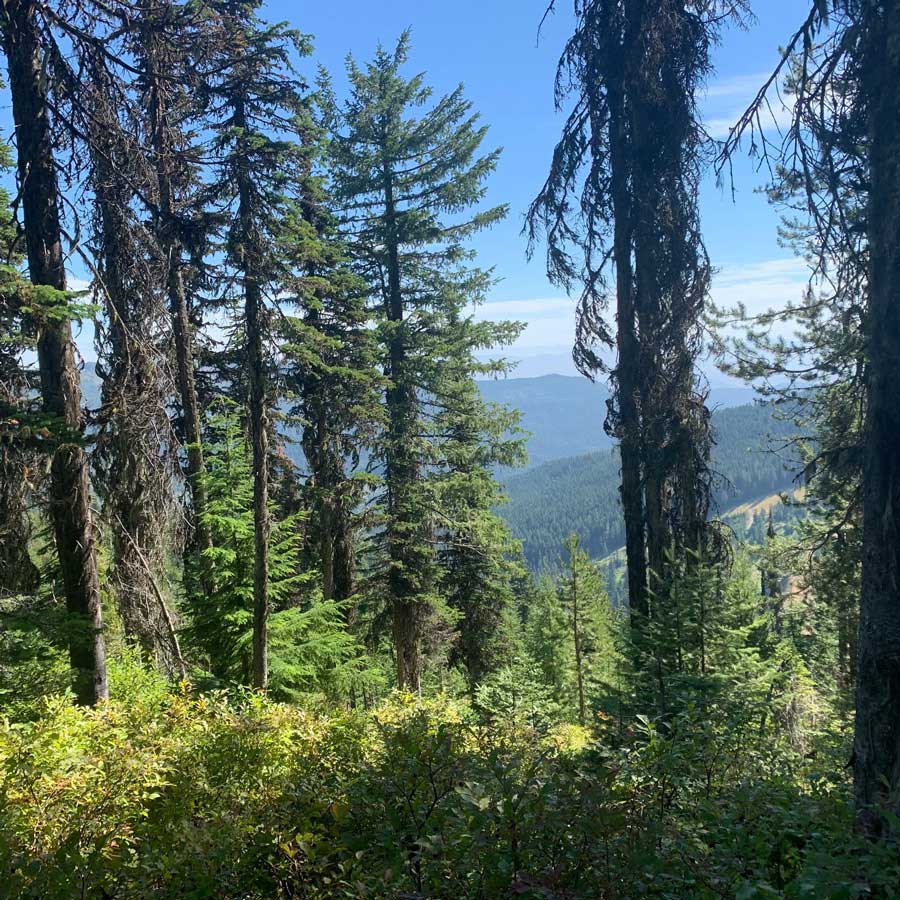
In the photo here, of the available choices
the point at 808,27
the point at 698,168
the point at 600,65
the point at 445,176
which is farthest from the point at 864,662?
the point at 445,176

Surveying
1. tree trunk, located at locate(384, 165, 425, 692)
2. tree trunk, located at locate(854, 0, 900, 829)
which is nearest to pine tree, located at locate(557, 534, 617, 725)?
tree trunk, located at locate(384, 165, 425, 692)

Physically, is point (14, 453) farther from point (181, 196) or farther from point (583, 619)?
point (583, 619)

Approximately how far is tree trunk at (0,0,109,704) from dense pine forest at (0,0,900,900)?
0.03m

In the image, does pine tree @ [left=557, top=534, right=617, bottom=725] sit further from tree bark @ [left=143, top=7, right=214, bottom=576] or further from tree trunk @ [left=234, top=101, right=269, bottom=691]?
tree bark @ [left=143, top=7, right=214, bottom=576]

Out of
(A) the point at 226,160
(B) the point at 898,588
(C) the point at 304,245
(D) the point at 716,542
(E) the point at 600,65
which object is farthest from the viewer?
(C) the point at 304,245

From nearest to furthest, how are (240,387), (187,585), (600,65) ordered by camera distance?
(600,65), (187,585), (240,387)

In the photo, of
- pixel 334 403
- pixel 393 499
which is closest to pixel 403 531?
pixel 393 499

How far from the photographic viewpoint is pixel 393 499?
15.3 m

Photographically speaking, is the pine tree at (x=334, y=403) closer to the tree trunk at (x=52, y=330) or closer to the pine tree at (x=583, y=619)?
the tree trunk at (x=52, y=330)

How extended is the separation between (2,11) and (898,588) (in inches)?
381

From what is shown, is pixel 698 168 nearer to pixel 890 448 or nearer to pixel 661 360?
pixel 661 360

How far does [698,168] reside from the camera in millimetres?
8344

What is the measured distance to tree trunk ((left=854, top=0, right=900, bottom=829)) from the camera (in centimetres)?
395

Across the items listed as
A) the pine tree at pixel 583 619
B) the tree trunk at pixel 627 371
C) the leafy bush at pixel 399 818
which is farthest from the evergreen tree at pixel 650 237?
the pine tree at pixel 583 619
